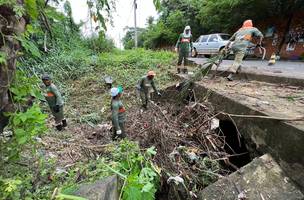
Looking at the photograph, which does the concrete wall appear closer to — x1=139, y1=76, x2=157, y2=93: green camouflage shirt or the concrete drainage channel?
the concrete drainage channel

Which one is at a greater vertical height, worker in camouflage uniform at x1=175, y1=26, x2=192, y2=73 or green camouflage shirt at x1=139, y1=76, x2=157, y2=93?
worker in camouflage uniform at x1=175, y1=26, x2=192, y2=73

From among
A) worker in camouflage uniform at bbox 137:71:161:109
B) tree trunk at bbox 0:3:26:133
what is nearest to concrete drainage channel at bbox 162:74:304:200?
tree trunk at bbox 0:3:26:133

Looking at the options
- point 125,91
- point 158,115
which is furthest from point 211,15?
point 158,115

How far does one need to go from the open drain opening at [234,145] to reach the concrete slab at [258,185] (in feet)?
2.51

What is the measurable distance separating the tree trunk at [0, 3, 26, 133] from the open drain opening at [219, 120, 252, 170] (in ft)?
9.86

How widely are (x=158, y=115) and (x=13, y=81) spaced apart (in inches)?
124

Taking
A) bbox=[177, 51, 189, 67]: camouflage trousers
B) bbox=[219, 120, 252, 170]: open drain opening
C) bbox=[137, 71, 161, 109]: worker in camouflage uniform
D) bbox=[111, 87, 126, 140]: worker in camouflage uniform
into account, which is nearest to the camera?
bbox=[219, 120, 252, 170]: open drain opening

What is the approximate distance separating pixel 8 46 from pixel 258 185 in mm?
2734

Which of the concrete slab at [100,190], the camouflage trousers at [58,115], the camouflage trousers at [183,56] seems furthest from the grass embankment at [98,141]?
the camouflage trousers at [183,56]

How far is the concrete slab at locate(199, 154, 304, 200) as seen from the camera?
2422mm

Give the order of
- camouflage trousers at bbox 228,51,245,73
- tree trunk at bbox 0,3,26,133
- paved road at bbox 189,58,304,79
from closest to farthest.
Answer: tree trunk at bbox 0,3,26,133, paved road at bbox 189,58,304,79, camouflage trousers at bbox 228,51,245,73

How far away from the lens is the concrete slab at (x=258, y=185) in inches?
95.3

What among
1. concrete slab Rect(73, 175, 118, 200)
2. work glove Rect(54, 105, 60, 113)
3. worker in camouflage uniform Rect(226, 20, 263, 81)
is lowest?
work glove Rect(54, 105, 60, 113)

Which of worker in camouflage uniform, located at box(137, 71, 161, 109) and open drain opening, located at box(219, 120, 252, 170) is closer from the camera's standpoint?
open drain opening, located at box(219, 120, 252, 170)
